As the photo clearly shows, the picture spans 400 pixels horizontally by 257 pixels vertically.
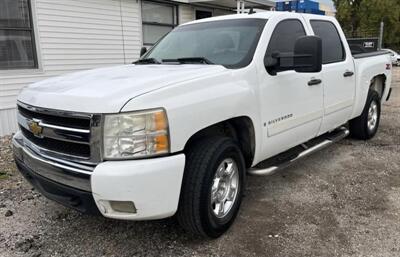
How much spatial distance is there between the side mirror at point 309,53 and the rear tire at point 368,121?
299 centimetres

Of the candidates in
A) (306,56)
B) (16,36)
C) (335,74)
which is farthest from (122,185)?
(16,36)

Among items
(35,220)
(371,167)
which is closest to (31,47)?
(35,220)

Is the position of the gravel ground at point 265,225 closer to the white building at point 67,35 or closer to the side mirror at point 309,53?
the side mirror at point 309,53

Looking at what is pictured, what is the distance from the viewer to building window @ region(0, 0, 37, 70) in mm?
7227

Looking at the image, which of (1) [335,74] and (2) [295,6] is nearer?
(1) [335,74]

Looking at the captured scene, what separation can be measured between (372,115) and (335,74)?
198 cm

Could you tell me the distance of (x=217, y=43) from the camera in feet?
12.6

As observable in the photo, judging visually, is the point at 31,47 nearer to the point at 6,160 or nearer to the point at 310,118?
the point at 6,160

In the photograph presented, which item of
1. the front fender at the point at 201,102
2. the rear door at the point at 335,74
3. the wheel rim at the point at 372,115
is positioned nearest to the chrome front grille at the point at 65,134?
the front fender at the point at 201,102

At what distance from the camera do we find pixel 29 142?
3102 mm

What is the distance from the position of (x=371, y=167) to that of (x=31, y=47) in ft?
22.6

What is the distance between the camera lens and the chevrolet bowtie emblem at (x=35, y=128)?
2867mm

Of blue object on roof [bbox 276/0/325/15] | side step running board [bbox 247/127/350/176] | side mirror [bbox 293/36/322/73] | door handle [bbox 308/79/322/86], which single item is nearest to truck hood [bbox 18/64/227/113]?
side mirror [bbox 293/36/322/73]

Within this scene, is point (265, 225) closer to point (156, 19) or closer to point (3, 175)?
point (3, 175)
